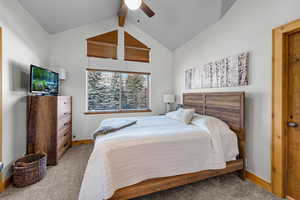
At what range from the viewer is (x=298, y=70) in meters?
1.57

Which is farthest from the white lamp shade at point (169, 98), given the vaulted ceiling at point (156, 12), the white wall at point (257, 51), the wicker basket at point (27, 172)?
the wicker basket at point (27, 172)

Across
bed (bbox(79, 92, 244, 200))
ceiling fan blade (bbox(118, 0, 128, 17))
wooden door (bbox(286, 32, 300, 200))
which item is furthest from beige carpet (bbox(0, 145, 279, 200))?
ceiling fan blade (bbox(118, 0, 128, 17))

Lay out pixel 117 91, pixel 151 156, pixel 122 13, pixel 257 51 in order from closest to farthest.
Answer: pixel 151 156 < pixel 257 51 < pixel 122 13 < pixel 117 91

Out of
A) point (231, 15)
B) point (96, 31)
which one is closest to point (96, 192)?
point (231, 15)

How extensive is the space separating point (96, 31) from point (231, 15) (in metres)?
3.22

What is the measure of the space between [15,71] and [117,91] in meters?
2.21

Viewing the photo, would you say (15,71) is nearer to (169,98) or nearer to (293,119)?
(169,98)

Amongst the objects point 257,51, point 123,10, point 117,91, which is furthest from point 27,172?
point 257,51

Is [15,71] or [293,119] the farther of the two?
[15,71]

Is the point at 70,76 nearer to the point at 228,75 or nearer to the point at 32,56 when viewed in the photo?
the point at 32,56

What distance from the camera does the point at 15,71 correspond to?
206 centimetres

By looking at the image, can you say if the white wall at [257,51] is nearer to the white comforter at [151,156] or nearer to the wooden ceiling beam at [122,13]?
the white comforter at [151,156]

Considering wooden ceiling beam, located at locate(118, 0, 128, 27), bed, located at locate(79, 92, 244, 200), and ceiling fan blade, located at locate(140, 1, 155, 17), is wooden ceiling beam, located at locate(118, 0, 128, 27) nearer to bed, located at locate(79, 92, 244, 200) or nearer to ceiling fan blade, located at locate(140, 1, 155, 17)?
ceiling fan blade, located at locate(140, 1, 155, 17)

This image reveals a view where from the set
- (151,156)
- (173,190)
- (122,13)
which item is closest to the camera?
(151,156)
